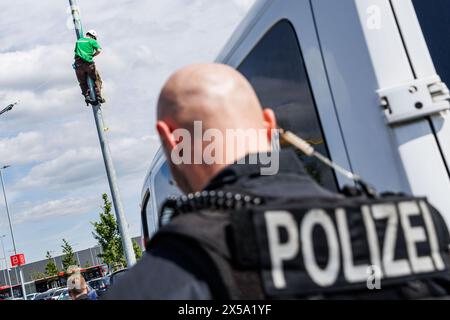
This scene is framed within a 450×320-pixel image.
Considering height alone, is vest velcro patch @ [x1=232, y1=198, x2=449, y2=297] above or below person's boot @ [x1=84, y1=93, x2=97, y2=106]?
below

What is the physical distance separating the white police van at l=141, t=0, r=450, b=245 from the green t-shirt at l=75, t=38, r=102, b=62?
239 inches

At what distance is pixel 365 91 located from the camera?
215 centimetres

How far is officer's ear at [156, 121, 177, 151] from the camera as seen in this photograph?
59.5 inches

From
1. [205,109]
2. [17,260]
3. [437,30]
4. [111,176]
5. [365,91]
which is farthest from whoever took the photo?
[17,260]

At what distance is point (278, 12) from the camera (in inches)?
104

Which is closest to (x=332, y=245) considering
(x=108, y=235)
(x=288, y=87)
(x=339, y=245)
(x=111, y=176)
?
(x=339, y=245)

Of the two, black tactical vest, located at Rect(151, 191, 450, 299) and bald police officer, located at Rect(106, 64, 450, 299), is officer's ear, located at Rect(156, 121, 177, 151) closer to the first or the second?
bald police officer, located at Rect(106, 64, 450, 299)

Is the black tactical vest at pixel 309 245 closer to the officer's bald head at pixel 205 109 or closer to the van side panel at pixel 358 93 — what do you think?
the officer's bald head at pixel 205 109

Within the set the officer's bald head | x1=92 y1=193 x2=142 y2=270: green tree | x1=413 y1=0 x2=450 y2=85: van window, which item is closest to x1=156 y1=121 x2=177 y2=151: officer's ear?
the officer's bald head

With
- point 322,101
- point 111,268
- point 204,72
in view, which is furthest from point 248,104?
point 111,268

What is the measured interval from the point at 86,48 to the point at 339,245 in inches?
303

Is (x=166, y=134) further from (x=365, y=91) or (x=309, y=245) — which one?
(x=365, y=91)

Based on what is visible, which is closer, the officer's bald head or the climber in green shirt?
the officer's bald head

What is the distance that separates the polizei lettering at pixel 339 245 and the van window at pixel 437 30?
81.4 inches
